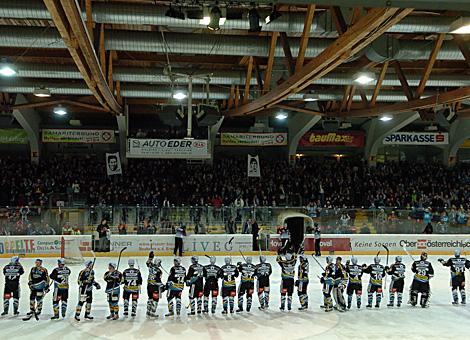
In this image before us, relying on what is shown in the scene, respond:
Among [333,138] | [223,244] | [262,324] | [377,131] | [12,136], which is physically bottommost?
[262,324]

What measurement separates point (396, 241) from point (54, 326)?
1413cm

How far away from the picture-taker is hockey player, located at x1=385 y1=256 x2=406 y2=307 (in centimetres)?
1200

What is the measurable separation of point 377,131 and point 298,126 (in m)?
4.78

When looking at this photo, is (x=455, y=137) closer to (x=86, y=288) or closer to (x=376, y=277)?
(x=376, y=277)

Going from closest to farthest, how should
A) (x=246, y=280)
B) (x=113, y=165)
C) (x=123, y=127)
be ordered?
1. (x=246, y=280)
2. (x=123, y=127)
3. (x=113, y=165)

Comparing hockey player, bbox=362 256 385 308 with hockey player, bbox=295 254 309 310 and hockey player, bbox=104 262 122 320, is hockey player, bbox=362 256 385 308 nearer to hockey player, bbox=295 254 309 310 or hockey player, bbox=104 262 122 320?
hockey player, bbox=295 254 309 310

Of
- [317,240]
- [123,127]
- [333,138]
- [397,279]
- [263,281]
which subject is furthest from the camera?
[333,138]

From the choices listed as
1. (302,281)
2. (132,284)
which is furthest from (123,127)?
(302,281)

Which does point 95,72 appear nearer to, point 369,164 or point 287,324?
point 287,324

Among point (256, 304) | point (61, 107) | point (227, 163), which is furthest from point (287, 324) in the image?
point (227, 163)

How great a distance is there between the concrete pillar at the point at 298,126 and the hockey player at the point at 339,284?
13.0 m

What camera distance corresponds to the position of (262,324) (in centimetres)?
1061

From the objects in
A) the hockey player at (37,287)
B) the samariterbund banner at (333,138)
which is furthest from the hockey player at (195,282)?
the samariterbund banner at (333,138)

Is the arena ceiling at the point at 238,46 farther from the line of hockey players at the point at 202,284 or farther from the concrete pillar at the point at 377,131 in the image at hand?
the concrete pillar at the point at 377,131
